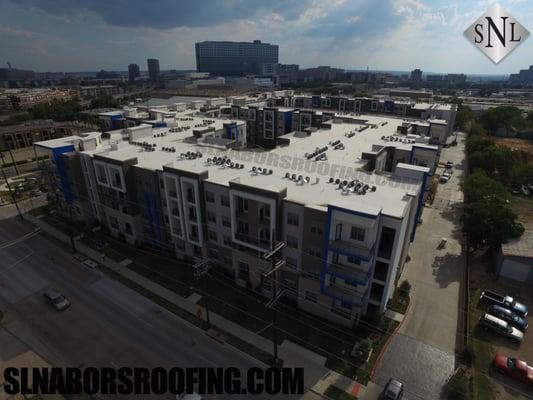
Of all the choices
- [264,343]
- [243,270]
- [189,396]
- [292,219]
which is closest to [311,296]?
[264,343]

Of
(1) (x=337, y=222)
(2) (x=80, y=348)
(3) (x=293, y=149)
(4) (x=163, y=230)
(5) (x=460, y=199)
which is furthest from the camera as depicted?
(5) (x=460, y=199)

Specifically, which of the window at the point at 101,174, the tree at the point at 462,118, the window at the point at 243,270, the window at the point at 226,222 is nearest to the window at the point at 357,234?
the window at the point at 243,270

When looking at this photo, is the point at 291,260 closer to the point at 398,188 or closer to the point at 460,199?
the point at 398,188

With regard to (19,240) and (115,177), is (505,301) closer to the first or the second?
(115,177)

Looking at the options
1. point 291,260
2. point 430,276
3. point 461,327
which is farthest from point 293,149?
point 461,327

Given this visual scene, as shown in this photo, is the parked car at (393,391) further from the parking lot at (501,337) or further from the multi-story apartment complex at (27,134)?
the multi-story apartment complex at (27,134)

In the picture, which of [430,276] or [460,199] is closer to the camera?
[430,276]
